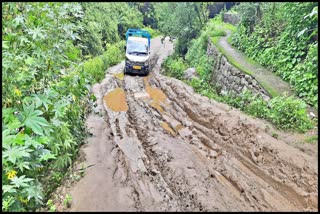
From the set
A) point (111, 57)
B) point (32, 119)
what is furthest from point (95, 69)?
point (32, 119)

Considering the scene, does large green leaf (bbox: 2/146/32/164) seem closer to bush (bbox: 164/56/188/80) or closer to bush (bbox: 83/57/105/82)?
bush (bbox: 83/57/105/82)

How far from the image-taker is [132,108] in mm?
10648

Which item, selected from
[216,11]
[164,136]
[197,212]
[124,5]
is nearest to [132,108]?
A: [164,136]

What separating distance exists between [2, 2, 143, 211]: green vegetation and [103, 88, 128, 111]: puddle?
452 cm

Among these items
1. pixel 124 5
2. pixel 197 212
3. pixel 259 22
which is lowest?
pixel 124 5

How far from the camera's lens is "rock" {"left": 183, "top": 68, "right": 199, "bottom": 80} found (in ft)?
45.6

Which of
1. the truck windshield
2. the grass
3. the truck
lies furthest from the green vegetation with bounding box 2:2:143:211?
the truck windshield

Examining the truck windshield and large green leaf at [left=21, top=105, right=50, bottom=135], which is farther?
the truck windshield

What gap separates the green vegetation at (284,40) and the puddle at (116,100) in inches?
224

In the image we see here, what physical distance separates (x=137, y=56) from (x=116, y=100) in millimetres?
4777

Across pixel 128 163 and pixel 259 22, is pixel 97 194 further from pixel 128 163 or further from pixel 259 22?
pixel 259 22

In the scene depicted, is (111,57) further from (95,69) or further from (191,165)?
(191,165)

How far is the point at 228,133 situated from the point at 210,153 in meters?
1.08

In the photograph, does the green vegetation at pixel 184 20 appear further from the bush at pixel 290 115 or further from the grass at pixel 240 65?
the bush at pixel 290 115
